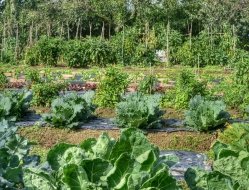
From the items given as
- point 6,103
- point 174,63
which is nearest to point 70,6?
point 174,63

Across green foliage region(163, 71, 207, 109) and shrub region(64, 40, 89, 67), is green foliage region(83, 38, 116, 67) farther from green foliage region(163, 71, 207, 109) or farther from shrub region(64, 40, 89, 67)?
green foliage region(163, 71, 207, 109)

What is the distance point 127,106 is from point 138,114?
25 centimetres

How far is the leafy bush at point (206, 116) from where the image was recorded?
8.68 metres

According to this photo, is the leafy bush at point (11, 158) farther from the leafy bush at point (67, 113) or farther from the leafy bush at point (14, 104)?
the leafy bush at point (14, 104)

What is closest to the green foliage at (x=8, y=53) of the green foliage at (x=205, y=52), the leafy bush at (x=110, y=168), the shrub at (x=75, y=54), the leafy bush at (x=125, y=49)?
the shrub at (x=75, y=54)

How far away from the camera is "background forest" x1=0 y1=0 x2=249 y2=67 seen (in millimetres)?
22641

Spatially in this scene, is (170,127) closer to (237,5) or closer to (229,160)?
(229,160)

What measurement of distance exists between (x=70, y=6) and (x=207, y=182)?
26.1 metres

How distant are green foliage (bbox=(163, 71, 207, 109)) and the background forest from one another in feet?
24.2

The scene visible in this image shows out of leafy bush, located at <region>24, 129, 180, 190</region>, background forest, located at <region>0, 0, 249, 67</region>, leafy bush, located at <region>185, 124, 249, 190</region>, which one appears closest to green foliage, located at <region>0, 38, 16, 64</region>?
background forest, located at <region>0, 0, 249, 67</region>

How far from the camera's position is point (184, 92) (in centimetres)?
1094

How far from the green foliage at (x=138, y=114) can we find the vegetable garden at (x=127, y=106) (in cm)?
2

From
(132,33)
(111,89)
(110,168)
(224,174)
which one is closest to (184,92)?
(111,89)

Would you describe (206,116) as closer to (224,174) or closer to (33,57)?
(224,174)
